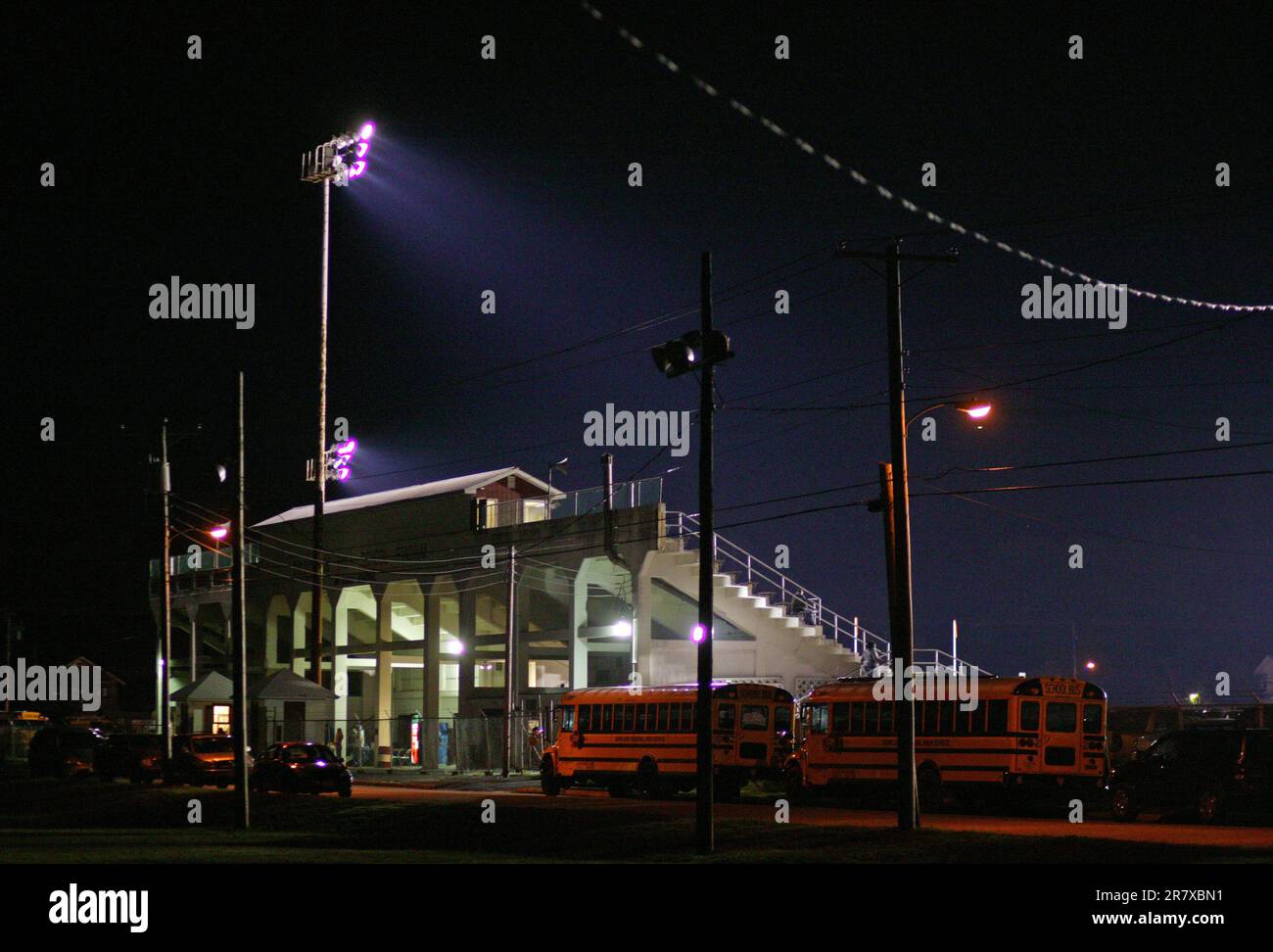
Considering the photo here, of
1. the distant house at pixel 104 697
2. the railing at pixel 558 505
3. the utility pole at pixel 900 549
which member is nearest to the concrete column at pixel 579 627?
the railing at pixel 558 505

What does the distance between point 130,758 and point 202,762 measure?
20.7 feet

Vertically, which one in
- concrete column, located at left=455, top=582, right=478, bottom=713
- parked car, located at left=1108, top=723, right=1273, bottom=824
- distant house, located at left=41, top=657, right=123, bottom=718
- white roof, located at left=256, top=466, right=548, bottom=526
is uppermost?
white roof, located at left=256, top=466, right=548, bottom=526

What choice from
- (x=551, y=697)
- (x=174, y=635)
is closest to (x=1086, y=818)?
(x=551, y=697)

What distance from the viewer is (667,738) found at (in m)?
37.5

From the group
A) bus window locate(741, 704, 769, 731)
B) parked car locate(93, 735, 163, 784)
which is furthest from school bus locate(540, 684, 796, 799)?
parked car locate(93, 735, 163, 784)

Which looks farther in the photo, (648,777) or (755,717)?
(648,777)

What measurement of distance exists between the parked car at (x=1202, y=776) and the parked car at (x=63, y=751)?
1521 inches

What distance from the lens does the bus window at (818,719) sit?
35.8m

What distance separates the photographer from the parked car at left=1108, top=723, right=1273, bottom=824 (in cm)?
2755

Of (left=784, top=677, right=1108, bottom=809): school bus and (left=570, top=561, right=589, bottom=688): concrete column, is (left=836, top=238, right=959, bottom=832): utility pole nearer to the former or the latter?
(left=784, top=677, right=1108, bottom=809): school bus

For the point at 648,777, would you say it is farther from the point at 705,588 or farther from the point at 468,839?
the point at 705,588

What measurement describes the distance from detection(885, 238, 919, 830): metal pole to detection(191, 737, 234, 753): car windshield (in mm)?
26272

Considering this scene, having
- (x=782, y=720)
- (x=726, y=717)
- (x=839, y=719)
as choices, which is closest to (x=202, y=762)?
(x=726, y=717)
